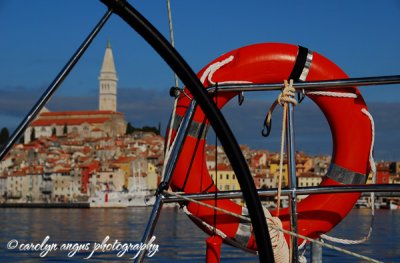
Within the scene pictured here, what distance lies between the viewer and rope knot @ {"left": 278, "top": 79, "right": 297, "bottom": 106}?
124 inches

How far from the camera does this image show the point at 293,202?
3.08 metres

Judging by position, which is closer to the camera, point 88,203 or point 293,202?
point 293,202

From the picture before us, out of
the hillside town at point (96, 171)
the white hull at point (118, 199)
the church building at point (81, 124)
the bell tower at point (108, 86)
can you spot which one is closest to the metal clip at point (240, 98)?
the hillside town at point (96, 171)

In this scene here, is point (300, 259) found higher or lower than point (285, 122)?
lower

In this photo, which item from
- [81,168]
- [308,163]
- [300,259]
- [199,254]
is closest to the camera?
[300,259]

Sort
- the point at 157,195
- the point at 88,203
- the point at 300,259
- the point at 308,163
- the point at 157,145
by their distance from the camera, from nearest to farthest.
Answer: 1. the point at 157,195
2. the point at 300,259
3. the point at 88,203
4. the point at 308,163
5. the point at 157,145

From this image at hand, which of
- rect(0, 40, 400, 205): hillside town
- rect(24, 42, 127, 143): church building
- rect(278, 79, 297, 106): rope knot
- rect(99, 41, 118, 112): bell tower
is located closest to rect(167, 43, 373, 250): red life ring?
rect(278, 79, 297, 106): rope knot

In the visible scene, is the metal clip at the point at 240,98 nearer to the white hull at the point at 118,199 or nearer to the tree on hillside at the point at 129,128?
the white hull at the point at 118,199

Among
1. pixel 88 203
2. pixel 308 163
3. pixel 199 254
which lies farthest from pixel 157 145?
pixel 199 254

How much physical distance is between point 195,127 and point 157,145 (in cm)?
9023

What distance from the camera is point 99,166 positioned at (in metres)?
78.2

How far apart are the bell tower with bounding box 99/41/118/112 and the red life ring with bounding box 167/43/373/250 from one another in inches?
4666

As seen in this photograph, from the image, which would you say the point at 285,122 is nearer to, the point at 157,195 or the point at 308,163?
the point at 157,195

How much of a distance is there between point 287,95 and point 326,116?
613 millimetres
